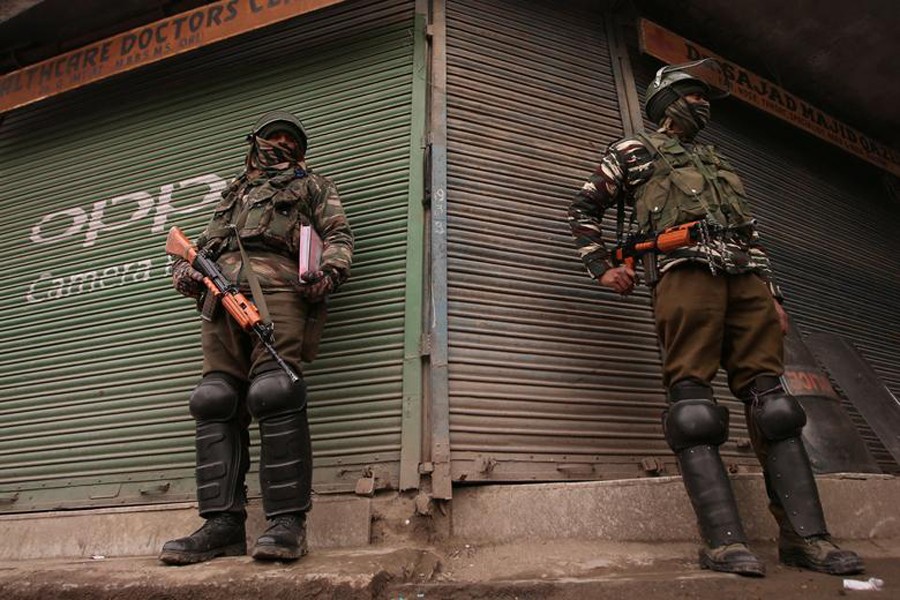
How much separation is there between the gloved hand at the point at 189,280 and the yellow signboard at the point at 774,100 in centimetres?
378

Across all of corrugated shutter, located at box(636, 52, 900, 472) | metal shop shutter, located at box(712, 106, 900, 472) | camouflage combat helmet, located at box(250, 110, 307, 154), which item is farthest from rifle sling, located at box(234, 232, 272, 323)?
metal shop shutter, located at box(712, 106, 900, 472)

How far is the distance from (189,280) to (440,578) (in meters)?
1.72

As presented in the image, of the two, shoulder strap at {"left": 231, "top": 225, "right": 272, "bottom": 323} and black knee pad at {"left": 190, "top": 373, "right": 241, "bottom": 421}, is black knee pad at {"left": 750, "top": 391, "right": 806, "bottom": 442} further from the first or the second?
black knee pad at {"left": 190, "top": 373, "right": 241, "bottom": 421}

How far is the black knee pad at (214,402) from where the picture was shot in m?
2.46

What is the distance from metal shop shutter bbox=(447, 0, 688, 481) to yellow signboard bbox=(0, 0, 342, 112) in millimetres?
1407

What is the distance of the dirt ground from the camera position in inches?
70.4

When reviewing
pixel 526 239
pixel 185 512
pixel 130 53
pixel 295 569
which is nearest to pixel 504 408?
pixel 526 239

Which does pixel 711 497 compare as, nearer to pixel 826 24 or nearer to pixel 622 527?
pixel 622 527

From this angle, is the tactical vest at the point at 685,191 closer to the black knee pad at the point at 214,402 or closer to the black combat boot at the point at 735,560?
the black combat boot at the point at 735,560

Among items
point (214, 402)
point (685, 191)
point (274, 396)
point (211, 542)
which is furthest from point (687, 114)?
point (211, 542)

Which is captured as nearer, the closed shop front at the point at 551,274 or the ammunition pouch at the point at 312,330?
the ammunition pouch at the point at 312,330

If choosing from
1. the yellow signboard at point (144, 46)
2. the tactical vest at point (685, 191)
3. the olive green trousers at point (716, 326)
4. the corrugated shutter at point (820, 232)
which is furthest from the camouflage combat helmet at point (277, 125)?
the corrugated shutter at point (820, 232)

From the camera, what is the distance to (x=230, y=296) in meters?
2.54

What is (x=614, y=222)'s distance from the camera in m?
3.87
